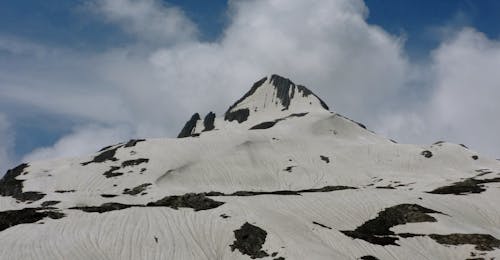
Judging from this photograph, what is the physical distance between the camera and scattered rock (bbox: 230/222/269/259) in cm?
7169

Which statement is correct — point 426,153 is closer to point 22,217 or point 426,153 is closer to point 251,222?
point 251,222

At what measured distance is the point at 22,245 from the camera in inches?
2694

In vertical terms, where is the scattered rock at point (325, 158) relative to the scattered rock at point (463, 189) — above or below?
above

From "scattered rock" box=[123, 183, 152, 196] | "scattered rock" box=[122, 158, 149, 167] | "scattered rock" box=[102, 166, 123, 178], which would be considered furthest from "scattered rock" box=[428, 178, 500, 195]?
"scattered rock" box=[122, 158, 149, 167]

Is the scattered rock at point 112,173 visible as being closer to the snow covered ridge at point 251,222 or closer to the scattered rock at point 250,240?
the snow covered ridge at point 251,222

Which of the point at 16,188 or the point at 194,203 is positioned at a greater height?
the point at 16,188

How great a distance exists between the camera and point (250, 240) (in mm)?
74188

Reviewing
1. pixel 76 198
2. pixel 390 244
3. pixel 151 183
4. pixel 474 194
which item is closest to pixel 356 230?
pixel 390 244

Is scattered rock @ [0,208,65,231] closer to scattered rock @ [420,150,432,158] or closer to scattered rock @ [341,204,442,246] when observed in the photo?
scattered rock @ [341,204,442,246]

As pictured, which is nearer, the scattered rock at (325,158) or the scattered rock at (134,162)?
the scattered rock at (134,162)

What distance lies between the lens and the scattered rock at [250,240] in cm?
7169

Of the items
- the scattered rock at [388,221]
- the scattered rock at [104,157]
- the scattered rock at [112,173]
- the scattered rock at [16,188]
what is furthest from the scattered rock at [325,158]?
the scattered rock at [16,188]

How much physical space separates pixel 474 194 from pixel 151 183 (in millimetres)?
90217

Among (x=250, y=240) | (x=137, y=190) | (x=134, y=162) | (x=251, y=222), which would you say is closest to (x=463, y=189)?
(x=251, y=222)
